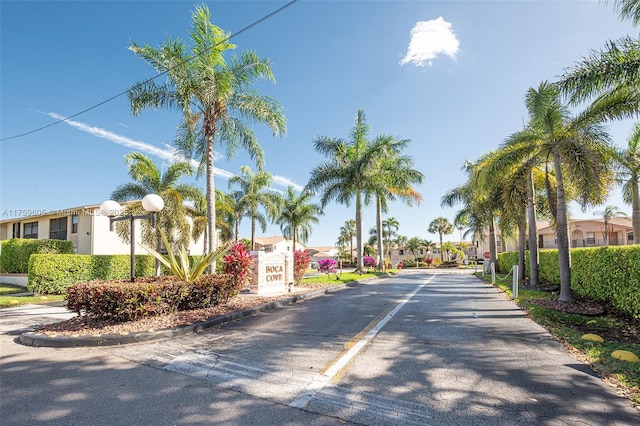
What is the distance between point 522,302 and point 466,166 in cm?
2027

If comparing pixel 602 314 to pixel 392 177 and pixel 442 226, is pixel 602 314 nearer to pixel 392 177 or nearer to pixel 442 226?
pixel 392 177

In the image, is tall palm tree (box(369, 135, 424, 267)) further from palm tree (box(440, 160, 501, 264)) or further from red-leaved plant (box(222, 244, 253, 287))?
red-leaved plant (box(222, 244, 253, 287))

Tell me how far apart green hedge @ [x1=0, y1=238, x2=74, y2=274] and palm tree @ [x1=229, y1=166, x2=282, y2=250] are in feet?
47.4

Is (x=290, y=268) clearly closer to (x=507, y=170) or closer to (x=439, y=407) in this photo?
(x=507, y=170)

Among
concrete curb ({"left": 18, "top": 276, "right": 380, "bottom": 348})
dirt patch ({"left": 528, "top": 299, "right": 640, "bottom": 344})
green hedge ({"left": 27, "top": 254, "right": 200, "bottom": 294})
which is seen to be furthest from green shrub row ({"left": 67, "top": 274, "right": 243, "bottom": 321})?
dirt patch ({"left": 528, "top": 299, "right": 640, "bottom": 344})

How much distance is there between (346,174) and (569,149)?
15.4 metres

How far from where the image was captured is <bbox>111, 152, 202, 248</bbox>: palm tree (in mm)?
17688

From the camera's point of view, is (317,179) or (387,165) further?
(387,165)

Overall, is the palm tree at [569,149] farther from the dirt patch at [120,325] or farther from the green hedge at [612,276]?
the dirt patch at [120,325]

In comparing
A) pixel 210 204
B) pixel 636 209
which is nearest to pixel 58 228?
pixel 210 204

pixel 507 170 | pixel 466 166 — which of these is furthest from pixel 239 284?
pixel 466 166

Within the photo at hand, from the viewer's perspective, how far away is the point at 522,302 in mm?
10586

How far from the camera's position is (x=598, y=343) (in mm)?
5742

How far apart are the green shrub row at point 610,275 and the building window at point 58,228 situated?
2899cm
